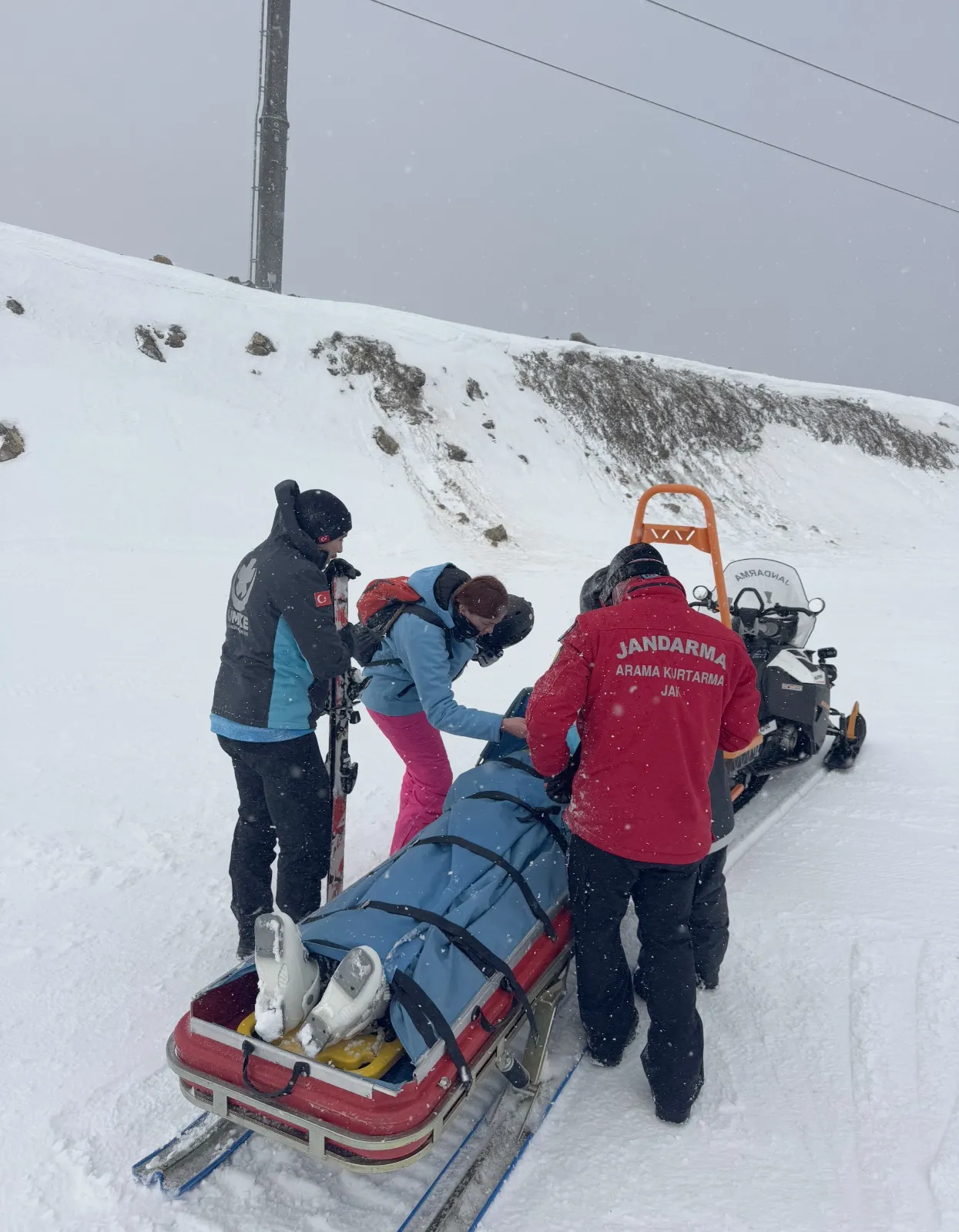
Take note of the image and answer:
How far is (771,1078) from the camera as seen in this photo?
2607 millimetres

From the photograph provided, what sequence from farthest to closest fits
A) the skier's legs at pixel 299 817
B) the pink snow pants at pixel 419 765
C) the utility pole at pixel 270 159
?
the utility pole at pixel 270 159 → the pink snow pants at pixel 419 765 → the skier's legs at pixel 299 817

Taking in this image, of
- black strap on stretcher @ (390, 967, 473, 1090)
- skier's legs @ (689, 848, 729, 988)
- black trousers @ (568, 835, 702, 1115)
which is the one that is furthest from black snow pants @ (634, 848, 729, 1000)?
black strap on stretcher @ (390, 967, 473, 1090)

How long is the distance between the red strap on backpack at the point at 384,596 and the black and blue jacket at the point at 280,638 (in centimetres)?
44

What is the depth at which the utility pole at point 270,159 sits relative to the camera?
26.6 metres

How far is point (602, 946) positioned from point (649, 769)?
63 centimetres

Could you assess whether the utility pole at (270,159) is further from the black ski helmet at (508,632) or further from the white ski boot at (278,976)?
the white ski boot at (278,976)

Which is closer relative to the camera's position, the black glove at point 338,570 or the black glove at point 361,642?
the black glove at point 338,570

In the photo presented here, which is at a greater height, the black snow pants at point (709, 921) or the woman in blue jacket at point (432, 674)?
the woman in blue jacket at point (432, 674)

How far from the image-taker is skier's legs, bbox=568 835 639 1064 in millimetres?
2490

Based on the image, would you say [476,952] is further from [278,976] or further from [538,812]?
[538,812]

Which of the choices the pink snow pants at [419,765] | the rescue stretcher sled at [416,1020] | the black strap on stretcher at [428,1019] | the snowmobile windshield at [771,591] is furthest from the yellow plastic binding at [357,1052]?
the snowmobile windshield at [771,591]

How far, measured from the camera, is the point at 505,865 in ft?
8.68

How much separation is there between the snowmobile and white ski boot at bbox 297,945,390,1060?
2.43 metres

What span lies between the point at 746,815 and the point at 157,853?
309 centimetres
